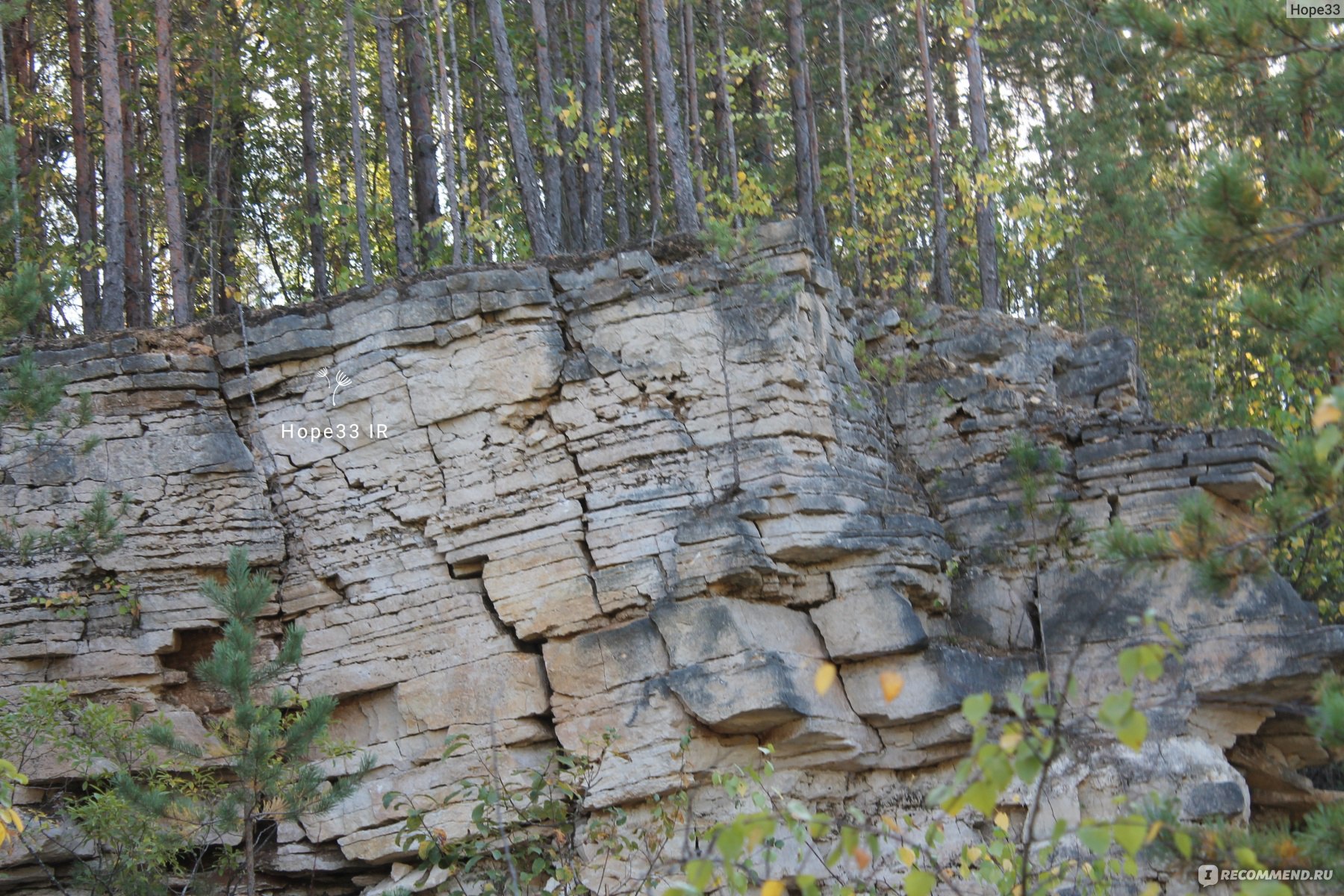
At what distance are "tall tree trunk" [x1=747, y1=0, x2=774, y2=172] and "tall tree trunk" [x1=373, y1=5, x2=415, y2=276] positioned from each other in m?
5.01

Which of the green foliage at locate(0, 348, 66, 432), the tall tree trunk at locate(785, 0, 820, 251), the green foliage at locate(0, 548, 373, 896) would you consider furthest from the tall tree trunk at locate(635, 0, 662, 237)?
the green foliage at locate(0, 348, 66, 432)

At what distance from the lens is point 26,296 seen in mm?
9273

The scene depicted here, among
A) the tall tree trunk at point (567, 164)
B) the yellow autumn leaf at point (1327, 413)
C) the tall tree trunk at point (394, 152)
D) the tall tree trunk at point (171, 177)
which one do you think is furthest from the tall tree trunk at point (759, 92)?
the yellow autumn leaf at point (1327, 413)

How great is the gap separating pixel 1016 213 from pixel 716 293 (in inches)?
209

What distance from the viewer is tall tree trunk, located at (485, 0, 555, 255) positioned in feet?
40.3

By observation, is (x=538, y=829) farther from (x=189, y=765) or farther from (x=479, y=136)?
(x=479, y=136)

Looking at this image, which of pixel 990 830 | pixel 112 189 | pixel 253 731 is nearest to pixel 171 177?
pixel 112 189

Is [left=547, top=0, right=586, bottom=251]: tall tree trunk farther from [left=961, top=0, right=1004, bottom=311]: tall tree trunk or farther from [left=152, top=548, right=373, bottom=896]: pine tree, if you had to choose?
[left=152, top=548, right=373, bottom=896]: pine tree

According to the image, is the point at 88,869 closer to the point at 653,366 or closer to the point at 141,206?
the point at 653,366

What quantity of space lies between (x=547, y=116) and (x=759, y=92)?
4615 mm

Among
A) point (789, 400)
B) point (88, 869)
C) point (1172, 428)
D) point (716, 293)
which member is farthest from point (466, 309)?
point (1172, 428)

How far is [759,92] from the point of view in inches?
693

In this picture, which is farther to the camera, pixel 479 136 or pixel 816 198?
pixel 479 136

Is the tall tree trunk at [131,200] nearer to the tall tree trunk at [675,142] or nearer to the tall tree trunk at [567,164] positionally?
the tall tree trunk at [567,164]
